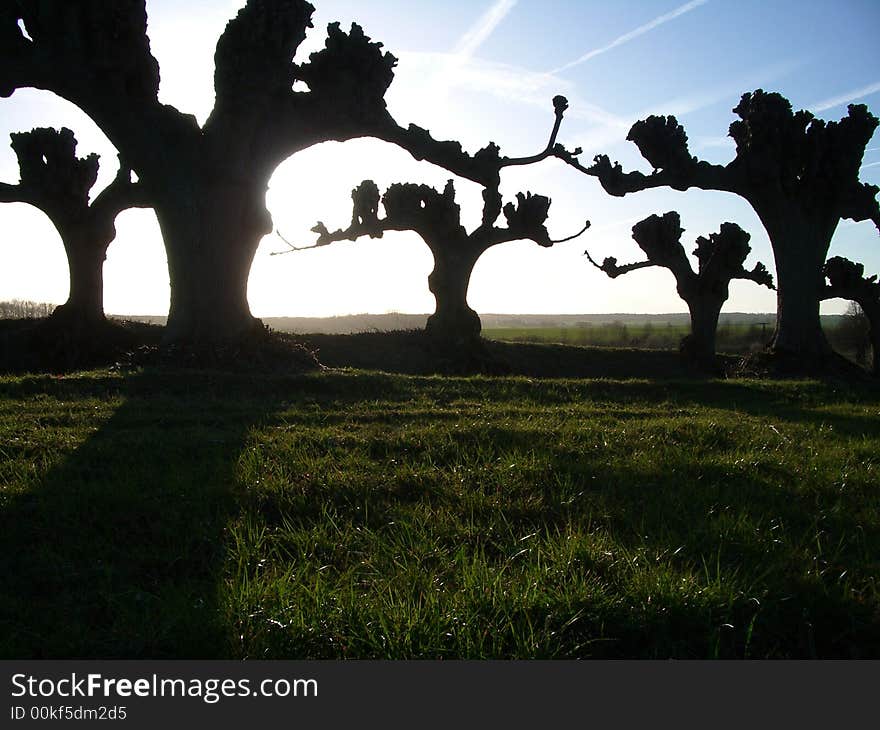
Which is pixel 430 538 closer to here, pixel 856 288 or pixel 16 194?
pixel 16 194

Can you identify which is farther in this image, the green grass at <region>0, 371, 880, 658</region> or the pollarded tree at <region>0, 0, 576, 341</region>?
the pollarded tree at <region>0, 0, 576, 341</region>

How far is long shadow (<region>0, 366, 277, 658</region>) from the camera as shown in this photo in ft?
8.13

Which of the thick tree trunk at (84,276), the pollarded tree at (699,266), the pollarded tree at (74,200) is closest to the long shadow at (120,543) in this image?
the thick tree trunk at (84,276)

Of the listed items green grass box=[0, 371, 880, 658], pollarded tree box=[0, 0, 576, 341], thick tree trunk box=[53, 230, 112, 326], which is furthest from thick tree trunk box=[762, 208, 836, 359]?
thick tree trunk box=[53, 230, 112, 326]

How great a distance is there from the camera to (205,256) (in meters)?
12.2

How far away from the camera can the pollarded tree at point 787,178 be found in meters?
18.5

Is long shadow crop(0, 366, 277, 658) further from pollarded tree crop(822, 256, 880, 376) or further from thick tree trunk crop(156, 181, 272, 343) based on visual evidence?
pollarded tree crop(822, 256, 880, 376)

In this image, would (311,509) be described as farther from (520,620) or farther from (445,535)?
(520,620)

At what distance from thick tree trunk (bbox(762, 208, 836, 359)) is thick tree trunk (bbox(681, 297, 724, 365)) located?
5.22 meters

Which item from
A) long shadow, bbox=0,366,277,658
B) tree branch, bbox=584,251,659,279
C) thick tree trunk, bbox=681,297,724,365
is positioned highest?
tree branch, bbox=584,251,659,279

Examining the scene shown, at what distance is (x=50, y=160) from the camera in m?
18.2

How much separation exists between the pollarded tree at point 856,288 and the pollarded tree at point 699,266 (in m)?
2.34

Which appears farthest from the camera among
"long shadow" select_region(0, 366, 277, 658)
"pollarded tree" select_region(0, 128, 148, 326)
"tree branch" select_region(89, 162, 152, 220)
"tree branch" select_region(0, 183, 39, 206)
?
"tree branch" select_region(89, 162, 152, 220)

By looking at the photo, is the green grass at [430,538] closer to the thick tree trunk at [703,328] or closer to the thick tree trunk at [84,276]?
the thick tree trunk at [84,276]
